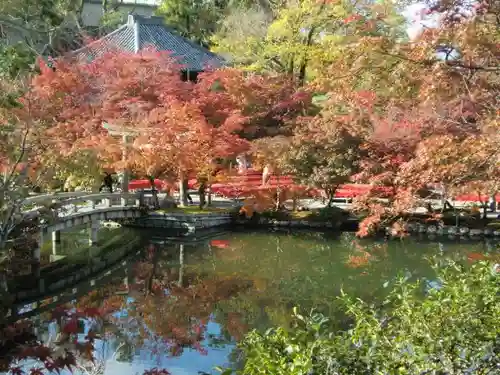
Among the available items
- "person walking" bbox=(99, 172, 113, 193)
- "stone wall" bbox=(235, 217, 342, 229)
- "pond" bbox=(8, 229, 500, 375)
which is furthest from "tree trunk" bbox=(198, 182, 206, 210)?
"person walking" bbox=(99, 172, 113, 193)

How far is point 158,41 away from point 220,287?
1320 centimetres

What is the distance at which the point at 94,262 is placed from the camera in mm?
13359

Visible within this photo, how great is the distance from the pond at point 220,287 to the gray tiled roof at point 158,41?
790 cm

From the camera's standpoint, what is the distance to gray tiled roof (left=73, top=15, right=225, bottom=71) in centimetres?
2159

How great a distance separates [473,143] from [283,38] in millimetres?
15021

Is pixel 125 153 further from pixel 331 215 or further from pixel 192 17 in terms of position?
pixel 192 17

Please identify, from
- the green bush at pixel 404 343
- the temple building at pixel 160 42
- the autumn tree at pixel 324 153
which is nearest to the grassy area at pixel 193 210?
the autumn tree at pixel 324 153

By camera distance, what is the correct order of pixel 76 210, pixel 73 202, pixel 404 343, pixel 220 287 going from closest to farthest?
pixel 404 343 < pixel 220 287 < pixel 73 202 < pixel 76 210

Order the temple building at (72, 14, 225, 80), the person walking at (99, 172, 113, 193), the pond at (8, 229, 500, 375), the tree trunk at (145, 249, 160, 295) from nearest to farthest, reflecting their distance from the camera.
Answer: the pond at (8, 229, 500, 375) < the tree trunk at (145, 249, 160, 295) < the person walking at (99, 172, 113, 193) < the temple building at (72, 14, 225, 80)

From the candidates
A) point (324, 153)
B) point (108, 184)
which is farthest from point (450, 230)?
point (108, 184)

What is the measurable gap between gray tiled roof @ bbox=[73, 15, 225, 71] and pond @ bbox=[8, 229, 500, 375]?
7900 millimetres

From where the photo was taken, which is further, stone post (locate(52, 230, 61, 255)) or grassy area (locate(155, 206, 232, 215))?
grassy area (locate(155, 206, 232, 215))

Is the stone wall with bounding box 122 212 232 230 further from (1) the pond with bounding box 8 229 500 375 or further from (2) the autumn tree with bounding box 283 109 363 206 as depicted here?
(2) the autumn tree with bounding box 283 109 363 206

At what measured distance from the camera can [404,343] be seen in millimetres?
3049
